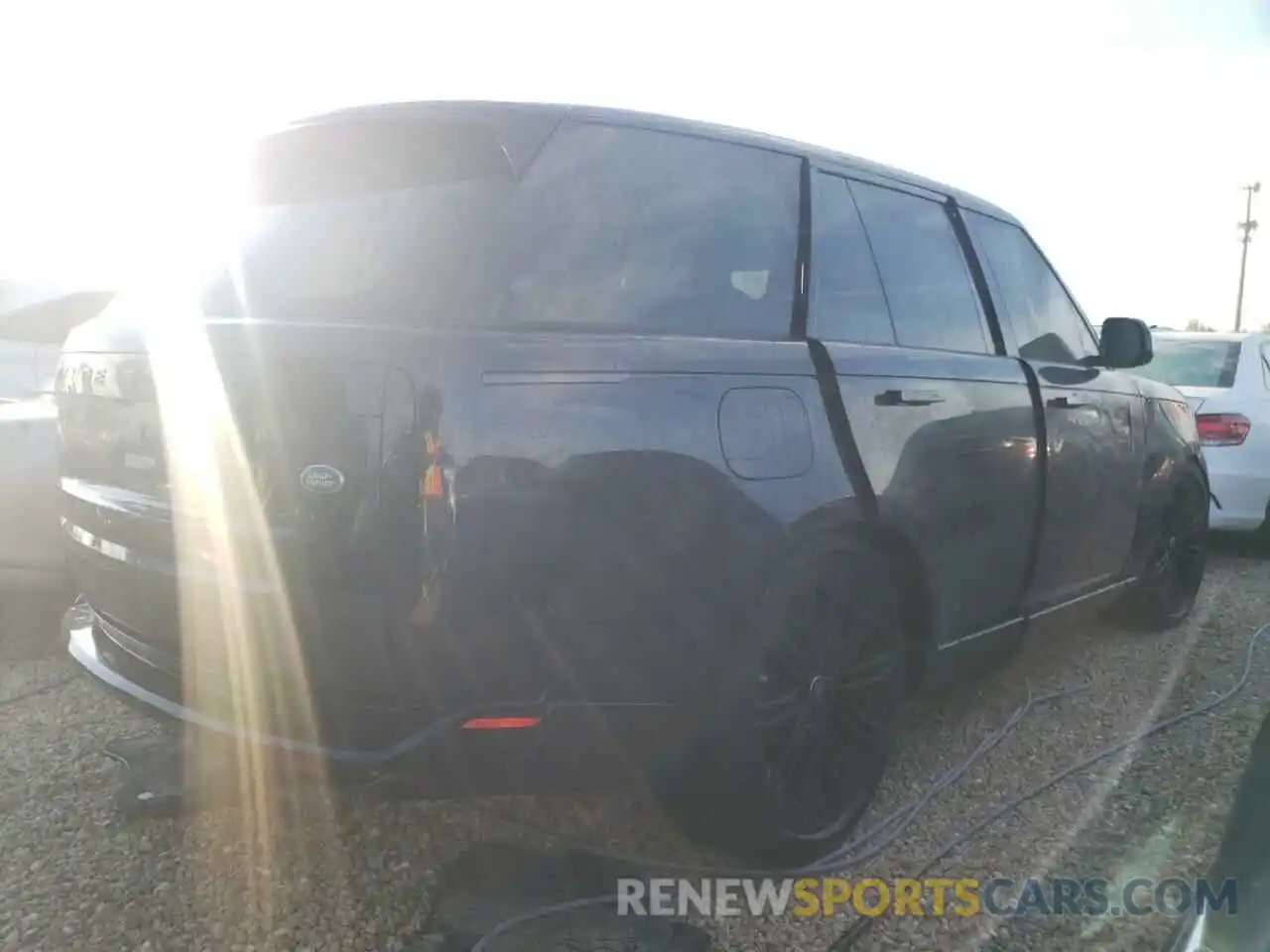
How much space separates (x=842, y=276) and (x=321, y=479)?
1.64 m

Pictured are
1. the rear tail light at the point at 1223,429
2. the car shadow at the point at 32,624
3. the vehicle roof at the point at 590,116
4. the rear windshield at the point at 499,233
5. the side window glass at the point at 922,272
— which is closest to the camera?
the rear windshield at the point at 499,233

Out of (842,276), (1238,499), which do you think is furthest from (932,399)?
(1238,499)

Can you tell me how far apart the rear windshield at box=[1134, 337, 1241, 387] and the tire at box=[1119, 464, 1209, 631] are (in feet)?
5.90

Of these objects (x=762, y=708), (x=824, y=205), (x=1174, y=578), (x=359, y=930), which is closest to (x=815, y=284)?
(x=824, y=205)

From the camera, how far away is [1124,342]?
4082 millimetres

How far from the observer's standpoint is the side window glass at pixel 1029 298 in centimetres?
380

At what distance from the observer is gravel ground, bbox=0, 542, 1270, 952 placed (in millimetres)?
2465

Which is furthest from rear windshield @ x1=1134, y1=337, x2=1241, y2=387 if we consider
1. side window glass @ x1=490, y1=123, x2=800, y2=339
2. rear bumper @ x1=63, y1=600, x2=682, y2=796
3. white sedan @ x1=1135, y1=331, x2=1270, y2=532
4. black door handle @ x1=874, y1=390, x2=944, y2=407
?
rear bumper @ x1=63, y1=600, x2=682, y2=796

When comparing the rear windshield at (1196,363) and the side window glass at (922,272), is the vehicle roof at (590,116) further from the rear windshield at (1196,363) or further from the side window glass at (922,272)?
the rear windshield at (1196,363)

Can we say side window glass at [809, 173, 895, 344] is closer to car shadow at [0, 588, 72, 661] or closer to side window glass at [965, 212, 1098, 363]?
side window glass at [965, 212, 1098, 363]

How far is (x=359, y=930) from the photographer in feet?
7.98

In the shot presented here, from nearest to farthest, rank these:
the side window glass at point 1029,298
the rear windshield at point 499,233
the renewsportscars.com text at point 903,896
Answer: the rear windshield at point 499,233 → the renewsportscars.com text at point 903,896 → the side window glass at point 1029,298

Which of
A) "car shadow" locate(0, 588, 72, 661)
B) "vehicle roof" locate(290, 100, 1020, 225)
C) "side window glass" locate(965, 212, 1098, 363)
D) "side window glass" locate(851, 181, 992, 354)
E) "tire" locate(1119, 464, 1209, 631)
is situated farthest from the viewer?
"tire" locate(1119, 464, 1209, 631)

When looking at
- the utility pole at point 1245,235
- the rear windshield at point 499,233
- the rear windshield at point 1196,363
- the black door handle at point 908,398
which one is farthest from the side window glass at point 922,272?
the utility pole at point 1245,235
